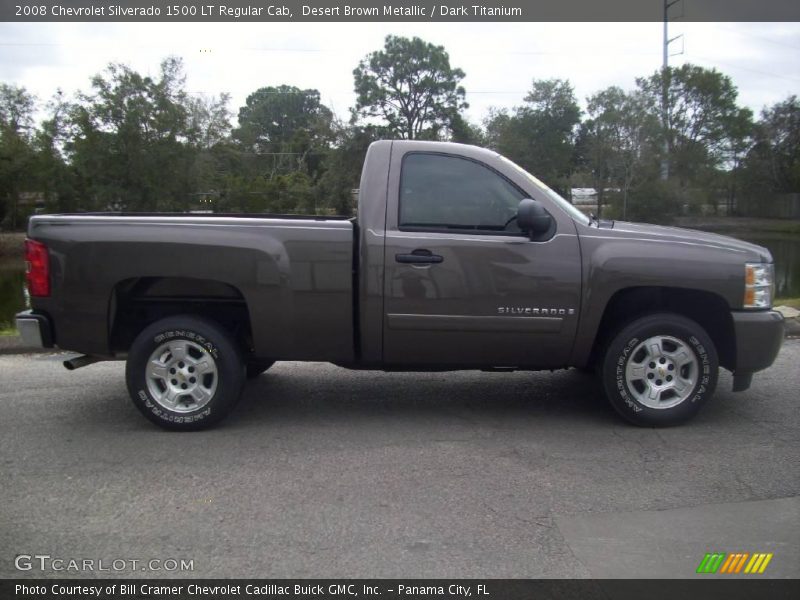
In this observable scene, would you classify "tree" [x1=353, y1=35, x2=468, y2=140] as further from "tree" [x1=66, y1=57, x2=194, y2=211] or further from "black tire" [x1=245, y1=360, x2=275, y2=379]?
"black tire" [x1=245, y1=360, x2=275, y2=379]

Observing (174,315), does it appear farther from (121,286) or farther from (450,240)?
(450,240)

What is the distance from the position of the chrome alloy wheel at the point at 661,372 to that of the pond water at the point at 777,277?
7.51 m

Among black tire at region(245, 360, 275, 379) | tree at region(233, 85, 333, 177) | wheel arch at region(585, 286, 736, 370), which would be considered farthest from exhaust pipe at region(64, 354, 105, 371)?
tree at region(233, 85, 333, 177)

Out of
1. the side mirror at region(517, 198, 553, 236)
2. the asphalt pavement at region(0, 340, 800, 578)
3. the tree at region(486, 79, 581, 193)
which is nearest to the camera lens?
the asphalt pavement at region(0, 340, 800, 578)

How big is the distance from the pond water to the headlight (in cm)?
714

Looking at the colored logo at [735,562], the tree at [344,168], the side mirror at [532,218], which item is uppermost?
the tree at [344,168]

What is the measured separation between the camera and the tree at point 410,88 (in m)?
20.5

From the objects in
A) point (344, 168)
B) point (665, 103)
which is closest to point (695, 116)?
point (665, 103)

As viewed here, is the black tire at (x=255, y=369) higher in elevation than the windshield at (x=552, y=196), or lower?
lower

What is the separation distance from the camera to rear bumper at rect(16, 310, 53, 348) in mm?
5027

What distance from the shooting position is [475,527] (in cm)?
359

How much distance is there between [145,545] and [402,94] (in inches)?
745

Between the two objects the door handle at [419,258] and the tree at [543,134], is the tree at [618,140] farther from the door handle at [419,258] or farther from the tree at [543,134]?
the door handle at [419,258]
